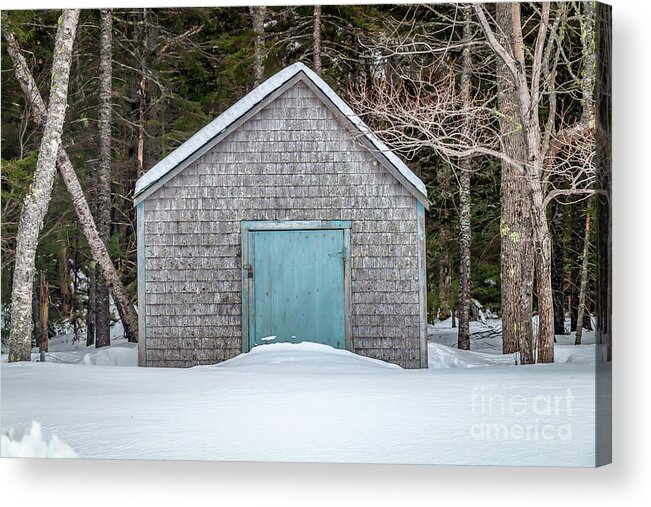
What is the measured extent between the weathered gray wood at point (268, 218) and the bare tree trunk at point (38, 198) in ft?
2.89

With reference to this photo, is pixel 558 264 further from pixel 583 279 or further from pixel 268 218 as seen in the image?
pixel 268 218

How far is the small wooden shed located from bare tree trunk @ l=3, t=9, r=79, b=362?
82cm

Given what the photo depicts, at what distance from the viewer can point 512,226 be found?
8.19m

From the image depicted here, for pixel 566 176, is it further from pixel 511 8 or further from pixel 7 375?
pixel 7 375

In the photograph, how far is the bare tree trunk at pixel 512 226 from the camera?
798 centimetres

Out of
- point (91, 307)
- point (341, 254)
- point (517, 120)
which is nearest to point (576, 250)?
point (517, 120)

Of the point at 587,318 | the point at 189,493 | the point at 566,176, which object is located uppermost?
the point at 566,176

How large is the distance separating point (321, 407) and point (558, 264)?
1986 millimetres

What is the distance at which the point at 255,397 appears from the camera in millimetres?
7750

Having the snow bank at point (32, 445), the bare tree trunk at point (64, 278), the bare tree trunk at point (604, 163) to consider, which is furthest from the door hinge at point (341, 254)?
the snow bank at point (32, 445)

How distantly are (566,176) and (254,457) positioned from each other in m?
2.87

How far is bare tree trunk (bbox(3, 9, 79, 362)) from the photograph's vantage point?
821 cm

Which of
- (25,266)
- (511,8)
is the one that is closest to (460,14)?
(511,8)

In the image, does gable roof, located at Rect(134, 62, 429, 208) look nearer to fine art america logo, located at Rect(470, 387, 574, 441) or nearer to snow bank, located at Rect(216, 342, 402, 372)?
snow bank, located at Rect(216, 342, 402, 372)
